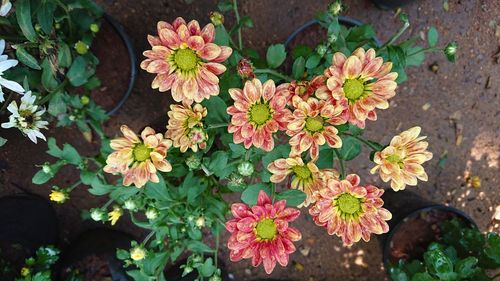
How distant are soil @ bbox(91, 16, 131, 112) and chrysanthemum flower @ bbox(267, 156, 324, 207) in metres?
1.11

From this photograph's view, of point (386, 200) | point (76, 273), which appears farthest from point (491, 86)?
point (76, 273)

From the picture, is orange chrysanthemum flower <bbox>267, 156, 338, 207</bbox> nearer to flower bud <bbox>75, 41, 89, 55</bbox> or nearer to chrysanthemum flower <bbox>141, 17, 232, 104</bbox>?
chrysanthemum flower <bbox>141, 17, 232, 104</bbox>

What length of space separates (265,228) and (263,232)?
0.5 inches

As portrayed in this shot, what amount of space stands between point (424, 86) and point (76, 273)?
192cm

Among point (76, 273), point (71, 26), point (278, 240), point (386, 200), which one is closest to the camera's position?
point (278, 240)

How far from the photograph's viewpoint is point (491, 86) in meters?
2.53

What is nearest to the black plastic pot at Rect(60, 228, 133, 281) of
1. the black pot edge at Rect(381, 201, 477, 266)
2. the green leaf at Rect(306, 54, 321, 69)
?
the black pot edge at Rect(381, 201, 477, 266)

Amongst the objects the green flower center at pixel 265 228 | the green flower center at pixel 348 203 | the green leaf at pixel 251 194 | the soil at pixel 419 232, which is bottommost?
the soil at pixel 419 232

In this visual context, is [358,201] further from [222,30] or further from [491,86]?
[491,86]

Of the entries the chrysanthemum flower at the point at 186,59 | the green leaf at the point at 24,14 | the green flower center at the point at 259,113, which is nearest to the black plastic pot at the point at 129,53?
the green leaf at the point at 24,14

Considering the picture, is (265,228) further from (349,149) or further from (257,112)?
(349,149)

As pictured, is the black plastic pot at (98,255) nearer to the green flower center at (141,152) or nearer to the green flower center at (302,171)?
the green flower center at (141,152)

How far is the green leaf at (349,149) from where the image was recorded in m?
1.57

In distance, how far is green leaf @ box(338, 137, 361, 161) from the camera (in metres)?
1.57
